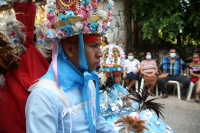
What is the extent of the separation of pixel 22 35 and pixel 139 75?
657cm

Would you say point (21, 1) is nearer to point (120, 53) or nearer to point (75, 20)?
point (75, 20)

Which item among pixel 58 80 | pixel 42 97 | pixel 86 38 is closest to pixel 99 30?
pixel 86 38

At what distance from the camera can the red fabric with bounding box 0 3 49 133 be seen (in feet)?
4.30

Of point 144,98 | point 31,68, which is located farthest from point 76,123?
point 144,98

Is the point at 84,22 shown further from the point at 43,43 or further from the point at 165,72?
the point at 165,72

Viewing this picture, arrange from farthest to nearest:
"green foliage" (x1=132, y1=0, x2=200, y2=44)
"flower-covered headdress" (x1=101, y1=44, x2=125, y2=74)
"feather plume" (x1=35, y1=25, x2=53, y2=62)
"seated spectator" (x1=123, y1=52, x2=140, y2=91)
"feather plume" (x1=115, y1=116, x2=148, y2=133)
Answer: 1. "seated spectator" (x1=123, y1=52, x2=140, y2=91)
2. "green foliage" (x1=132, y1=0, x2=200, y2=44)
3. "flower-covered headdress" (x1=101, y1=44, x2=125, y2=74)
4. "feather plume" (x1=115, y1=116, x2=148, y2=133)
5. "feather plume" (x1=35, y1=25, x2=53, y2=62)

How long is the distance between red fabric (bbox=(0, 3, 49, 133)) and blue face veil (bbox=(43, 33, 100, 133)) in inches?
8.7

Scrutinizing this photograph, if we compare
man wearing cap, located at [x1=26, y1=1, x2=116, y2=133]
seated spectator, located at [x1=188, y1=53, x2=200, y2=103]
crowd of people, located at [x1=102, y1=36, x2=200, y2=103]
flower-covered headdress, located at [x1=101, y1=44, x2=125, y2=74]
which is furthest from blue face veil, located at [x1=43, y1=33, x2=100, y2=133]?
seated spectator, located at [x1=188, y1=53, x2=200, y2=103]

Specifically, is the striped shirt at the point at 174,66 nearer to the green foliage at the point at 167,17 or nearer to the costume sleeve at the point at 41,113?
the green foliage at the point at 167,17

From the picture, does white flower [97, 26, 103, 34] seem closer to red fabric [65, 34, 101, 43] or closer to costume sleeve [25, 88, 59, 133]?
red fabric [65, 34, 101, 43]

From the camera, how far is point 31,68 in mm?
1428

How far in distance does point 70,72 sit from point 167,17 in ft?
22.8

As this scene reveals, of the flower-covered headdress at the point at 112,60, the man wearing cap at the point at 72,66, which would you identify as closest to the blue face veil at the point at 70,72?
the man wearing cap at the point at 72,66

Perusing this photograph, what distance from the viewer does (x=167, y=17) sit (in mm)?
7492
